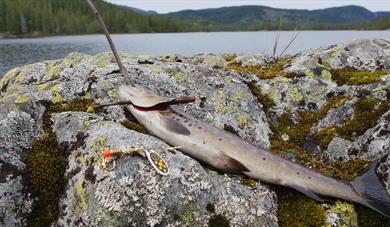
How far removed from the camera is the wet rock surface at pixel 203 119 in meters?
5.40

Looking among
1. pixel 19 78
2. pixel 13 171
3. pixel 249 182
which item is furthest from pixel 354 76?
pixel 19 78

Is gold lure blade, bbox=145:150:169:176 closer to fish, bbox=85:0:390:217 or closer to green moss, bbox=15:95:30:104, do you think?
fish, bbox=85:0:390:217

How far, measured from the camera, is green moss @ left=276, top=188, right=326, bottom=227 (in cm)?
571

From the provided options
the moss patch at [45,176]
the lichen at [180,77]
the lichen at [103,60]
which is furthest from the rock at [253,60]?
the moss patch at [45,176]

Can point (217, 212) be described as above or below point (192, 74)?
below

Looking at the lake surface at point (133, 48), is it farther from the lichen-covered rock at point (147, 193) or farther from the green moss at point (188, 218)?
the green moss at point (188, 218)

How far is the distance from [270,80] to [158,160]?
4.11m

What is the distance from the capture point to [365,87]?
7.91 meters

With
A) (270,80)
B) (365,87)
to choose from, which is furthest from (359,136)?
(270,80)

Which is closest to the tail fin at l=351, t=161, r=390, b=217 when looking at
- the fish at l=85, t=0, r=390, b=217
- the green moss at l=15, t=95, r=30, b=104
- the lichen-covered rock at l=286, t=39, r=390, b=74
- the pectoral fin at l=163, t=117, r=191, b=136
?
the fish at l=85, t=0, r=390, b=217

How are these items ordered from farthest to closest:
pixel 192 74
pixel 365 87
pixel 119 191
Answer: pixel 192 74 < pixel 365 87 < pixel 119 191

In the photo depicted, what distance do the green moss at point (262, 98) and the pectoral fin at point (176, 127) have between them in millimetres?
2438

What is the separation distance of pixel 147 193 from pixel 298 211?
2.23 m

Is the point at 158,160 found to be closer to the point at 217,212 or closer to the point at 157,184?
the point at 157,184
